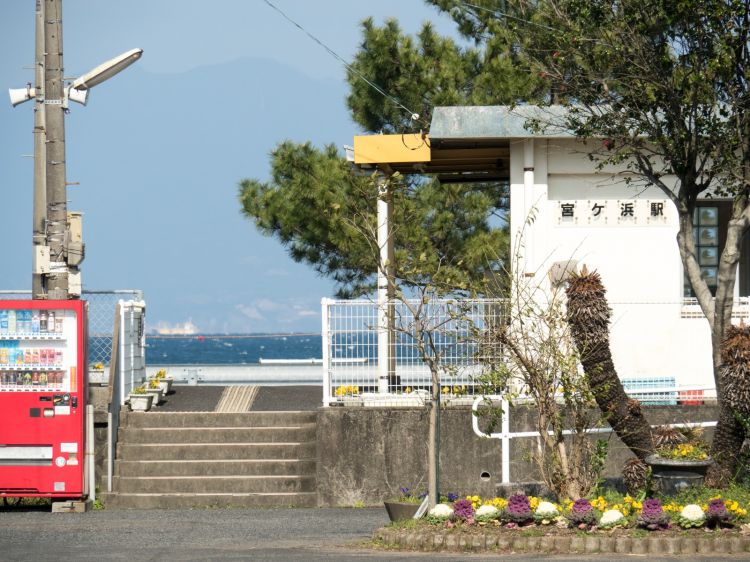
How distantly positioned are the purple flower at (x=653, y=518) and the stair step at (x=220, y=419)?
6419 mm

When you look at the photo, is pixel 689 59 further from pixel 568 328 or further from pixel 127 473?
pixel 127 473

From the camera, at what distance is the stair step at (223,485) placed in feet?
53.3

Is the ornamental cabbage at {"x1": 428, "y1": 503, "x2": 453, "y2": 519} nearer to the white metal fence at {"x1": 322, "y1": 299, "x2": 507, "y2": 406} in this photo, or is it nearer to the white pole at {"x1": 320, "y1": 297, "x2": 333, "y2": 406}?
the white metal fence at {"x1": 322, "y1": 299, "x2": 507, "y2": 406}

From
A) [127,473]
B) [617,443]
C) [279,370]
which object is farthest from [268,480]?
[279,370]

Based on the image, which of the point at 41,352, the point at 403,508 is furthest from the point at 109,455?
the point at 403,508

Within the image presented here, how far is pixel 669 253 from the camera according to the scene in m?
18.0

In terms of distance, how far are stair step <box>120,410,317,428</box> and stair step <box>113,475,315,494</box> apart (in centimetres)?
104

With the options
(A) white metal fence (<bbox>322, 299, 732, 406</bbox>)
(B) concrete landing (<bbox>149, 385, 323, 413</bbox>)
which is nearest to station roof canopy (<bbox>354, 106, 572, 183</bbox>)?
(A) white metal fence (<bbox>322, 299, 732, 406</bbox>)

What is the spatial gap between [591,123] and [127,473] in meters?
7.24

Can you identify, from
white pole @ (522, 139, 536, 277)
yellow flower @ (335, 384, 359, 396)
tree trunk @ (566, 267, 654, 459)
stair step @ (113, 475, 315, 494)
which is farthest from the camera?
white pole @ (522, 139, 536, 277)

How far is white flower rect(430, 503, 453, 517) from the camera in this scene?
1212 cm

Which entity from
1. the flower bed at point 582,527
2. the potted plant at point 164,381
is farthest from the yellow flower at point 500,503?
the potted plant at point 164,381

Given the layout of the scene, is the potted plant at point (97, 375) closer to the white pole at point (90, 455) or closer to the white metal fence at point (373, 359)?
the white pole at point (90, 455)

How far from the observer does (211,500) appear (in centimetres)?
1608
